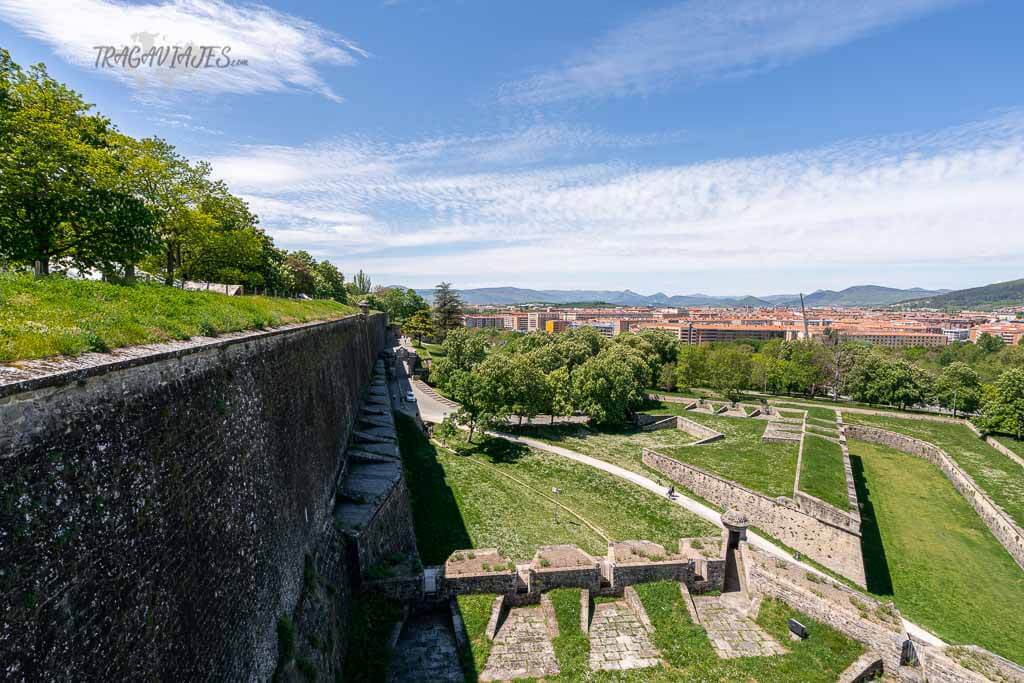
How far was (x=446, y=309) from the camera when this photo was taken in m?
65.9

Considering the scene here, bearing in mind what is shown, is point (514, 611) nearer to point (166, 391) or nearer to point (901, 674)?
point (901, 674)

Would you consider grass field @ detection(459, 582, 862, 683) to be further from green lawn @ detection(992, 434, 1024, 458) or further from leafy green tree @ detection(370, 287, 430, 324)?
leafy green tree @ detection(370, 287, 430, 324)

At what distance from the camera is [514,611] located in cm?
1291

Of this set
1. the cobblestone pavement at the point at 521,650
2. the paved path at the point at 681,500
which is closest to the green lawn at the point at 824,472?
the paved path at the point at 681,500

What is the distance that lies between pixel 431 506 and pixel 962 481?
106 ft

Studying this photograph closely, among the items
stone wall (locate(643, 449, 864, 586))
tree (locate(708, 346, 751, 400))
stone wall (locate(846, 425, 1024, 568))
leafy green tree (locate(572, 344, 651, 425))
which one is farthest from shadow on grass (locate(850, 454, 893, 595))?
tree (locate(708, 346, 751, 400))

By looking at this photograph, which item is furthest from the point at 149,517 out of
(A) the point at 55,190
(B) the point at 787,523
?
(B) the point at 787,523

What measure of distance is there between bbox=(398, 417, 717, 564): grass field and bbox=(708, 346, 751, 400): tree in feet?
97.7

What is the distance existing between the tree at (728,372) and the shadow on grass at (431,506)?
1433 inches

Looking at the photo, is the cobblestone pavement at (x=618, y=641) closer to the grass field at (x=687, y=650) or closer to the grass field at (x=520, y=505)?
the grass field at (x=687, y=650)

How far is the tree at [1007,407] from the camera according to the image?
3377cm

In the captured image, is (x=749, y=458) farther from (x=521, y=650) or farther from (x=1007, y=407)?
(x=1007, y=407)

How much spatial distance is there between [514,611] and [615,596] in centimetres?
336

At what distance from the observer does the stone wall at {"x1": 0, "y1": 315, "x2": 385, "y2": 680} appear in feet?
12.0
